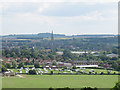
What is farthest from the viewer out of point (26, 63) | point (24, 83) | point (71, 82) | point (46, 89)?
point (26, 63)

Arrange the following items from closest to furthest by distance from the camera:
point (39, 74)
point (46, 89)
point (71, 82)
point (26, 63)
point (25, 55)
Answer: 1. point (46, 89)
2. point (71, 82)
3. point (39, 74)
4. point (26, 63)
5. point (25, 55)

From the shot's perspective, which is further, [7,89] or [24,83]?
[24,83]

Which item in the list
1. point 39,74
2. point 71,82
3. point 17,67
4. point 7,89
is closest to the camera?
point 7,89

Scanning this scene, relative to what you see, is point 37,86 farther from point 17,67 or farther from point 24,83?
point 17,67

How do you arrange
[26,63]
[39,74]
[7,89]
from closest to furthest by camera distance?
1. [7,89]
2. [39,74]
3. [26,63]

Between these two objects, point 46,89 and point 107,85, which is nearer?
point 46,89

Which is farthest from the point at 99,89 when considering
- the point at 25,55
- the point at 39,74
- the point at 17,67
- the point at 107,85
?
the point at 25,55

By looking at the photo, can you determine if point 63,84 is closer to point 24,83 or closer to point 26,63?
point 24,83

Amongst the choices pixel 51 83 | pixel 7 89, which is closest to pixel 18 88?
pixel 7 89

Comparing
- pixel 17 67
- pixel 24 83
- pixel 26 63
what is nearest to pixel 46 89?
pixel 24 83
